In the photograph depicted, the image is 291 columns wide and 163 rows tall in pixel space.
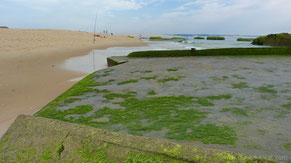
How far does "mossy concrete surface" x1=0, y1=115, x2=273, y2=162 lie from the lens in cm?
139

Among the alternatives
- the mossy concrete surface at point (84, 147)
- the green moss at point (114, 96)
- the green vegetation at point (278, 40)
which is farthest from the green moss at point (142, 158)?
the green vegetation at point (278, 40)

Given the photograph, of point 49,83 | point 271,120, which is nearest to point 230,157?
point 271,120

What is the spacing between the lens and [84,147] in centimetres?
166

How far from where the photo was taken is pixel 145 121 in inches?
98.4

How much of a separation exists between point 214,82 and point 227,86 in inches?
17.4

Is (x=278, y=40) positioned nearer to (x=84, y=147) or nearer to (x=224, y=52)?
(x=224, y=52)

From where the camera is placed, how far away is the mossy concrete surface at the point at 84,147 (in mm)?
1386

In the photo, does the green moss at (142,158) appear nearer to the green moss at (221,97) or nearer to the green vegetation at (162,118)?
the green vegetation at (162,118)

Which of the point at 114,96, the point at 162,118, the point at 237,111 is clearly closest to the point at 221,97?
the point at 237,111

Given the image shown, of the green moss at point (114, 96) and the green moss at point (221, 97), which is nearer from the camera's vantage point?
the green moss at point (221, 97)

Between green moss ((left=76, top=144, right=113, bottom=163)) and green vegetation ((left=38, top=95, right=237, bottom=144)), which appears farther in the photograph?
green vegetation ((left=38, top=95, right=237, bottom=144))

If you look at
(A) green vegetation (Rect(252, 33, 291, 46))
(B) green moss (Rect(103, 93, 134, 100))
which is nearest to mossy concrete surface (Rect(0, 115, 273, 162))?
(B) green moss (Rect(103, 93, 134, 100))

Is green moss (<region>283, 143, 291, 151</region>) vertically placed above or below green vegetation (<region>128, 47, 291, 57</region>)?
below

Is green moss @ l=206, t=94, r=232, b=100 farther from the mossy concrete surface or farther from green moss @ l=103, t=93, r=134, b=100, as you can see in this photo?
the mossy concrete surface
